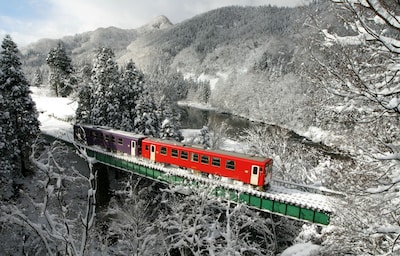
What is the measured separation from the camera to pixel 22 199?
880 inches

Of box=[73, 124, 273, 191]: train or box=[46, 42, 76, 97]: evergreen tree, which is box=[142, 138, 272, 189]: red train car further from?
box=[46, 42, 76, 97]: evergreen tree

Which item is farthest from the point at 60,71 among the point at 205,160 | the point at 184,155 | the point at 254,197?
the point at 254,197

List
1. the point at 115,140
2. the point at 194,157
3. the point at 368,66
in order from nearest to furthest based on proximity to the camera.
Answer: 1. the point at 368,66
2. the point at 194,157
3. the point at 115,140

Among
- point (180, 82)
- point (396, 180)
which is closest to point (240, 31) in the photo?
point (180, 82)

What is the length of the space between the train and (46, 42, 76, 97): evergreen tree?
102 feet

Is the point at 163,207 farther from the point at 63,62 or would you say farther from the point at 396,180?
the point at 63,62

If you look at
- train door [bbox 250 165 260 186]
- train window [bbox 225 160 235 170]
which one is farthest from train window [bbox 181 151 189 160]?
train door [bbox 250 165 260 186]

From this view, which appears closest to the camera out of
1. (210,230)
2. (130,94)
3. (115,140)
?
(210,230)

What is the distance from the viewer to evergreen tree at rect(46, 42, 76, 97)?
5372cm

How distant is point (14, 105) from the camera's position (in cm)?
2356

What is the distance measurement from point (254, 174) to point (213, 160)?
10.5 feet

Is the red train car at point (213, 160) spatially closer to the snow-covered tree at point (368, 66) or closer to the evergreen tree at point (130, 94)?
the evergreen tree at point (130, 94)

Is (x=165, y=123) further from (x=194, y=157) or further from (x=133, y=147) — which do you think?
(x=194, y=157)

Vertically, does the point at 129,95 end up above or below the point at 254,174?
above
